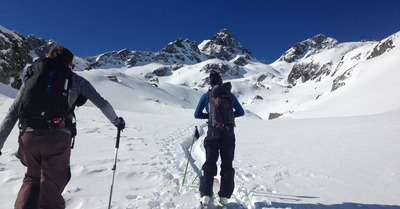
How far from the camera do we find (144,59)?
173 metres

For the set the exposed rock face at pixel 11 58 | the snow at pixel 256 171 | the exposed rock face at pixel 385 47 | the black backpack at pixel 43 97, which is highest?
the exposed rock face at pixel 385 47

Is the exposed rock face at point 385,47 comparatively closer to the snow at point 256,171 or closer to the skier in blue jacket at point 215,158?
the snow at point 256,171

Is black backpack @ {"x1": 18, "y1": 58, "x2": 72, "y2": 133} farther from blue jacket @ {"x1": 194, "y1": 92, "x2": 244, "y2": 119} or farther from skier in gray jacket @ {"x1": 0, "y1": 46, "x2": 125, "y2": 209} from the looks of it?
blue jacket @ {"x1": 194, "y1": 92, "x2": 244, "y2": 119}

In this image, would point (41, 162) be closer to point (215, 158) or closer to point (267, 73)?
point (215, 158)

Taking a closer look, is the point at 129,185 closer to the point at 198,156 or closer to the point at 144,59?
the point at 198,156

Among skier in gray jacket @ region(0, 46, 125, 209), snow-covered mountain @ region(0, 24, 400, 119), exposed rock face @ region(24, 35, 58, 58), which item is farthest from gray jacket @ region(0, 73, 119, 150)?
exposed rock face @ region(24, 35, 58, 58)

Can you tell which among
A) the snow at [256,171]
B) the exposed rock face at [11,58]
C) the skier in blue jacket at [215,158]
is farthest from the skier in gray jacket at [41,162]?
the exposed rock face at [11,58]

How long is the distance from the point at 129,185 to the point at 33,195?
7.51 feet

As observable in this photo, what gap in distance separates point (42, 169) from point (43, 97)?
807 millimetres

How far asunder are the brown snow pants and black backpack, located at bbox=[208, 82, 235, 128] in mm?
2497

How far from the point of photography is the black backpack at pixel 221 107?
13.6ft

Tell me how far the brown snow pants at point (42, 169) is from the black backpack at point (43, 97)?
0.43 ft

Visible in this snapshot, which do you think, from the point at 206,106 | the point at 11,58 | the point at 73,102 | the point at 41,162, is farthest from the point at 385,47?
the point at 11,58

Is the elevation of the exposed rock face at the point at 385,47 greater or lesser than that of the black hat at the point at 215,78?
greater
